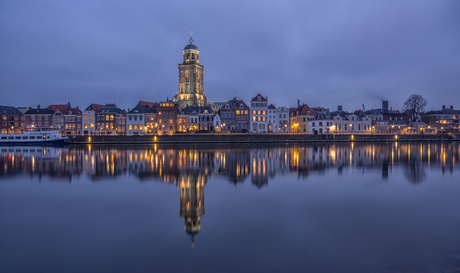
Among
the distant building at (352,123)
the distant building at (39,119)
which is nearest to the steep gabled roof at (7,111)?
the distant building at (39,119)

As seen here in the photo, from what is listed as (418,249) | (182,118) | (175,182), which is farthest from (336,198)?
(182,118)

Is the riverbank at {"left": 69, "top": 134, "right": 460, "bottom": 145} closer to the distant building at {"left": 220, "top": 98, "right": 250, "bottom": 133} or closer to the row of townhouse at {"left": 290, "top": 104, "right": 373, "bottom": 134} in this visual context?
the row of townhouse at {"left": 290, "top": 104, "right": 373, "bottom": 134}

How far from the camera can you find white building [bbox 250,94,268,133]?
7144 cm

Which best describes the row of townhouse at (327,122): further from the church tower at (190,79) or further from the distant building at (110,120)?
the distant building at (110,120)

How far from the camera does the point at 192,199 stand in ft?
44.0

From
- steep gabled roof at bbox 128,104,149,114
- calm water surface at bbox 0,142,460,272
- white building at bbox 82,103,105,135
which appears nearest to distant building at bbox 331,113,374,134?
steep gabled roof at bbox 128,104,149,114

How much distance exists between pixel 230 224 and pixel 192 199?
3.76m

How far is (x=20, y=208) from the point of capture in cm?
1236

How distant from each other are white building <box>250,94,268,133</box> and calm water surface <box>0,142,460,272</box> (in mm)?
53010

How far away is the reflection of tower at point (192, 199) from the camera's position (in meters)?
10.1

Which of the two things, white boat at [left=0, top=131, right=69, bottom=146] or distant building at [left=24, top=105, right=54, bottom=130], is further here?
distant building at [left=24, top=105, right=54, bottom=130]

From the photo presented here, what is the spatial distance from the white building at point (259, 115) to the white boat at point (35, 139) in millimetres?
40772

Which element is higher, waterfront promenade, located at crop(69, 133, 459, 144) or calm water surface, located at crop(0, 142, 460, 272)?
waterfront promenade, located at crop(69, 133, 459, 144)

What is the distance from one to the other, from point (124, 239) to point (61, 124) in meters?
81.9
